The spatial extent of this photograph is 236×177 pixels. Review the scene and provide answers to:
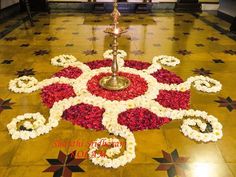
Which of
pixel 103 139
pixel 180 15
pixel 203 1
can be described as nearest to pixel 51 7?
pixel 180 15

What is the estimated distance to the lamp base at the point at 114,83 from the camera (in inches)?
119

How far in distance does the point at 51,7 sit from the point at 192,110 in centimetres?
648

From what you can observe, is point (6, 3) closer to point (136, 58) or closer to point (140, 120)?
point (136, 58)

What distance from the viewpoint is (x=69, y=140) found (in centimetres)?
226

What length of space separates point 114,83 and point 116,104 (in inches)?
15.6

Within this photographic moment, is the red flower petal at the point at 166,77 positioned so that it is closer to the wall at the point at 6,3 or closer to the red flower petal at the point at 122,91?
the red flower petal at the point at 122,91

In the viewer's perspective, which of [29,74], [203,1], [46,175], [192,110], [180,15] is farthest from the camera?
[203,1]

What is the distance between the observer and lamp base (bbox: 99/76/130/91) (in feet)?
9.96

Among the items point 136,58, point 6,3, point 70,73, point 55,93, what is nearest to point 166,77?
point 136,58

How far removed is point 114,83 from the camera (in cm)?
308

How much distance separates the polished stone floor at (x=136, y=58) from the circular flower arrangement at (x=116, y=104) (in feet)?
0.25

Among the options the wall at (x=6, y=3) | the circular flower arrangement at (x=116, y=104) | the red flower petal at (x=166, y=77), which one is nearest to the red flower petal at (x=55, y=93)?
the circular flower arrangement at (x=116, y=104)

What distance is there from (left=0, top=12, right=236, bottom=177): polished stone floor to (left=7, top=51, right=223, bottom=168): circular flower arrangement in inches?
3.0

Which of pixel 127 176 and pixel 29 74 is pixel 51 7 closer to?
pixel 29 74
